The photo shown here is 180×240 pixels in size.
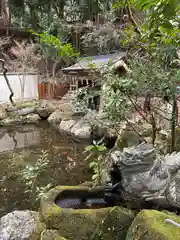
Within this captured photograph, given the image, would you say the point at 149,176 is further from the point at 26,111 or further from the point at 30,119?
the point at 26,111

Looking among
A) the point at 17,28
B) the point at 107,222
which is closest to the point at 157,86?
the point at 107,222

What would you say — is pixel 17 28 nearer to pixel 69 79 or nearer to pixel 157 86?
pixel 69 79

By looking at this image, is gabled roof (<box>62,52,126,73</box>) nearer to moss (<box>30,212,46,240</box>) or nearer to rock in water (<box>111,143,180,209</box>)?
rock in water (<box>111,143,180,209</box>)

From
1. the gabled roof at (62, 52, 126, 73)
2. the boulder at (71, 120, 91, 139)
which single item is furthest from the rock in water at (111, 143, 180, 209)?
the boulder at (71, 120, 91, 139)

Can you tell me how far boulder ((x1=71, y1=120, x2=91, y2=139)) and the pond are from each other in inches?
14.5

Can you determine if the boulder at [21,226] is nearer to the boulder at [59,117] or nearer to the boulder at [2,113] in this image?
the boulder at [59,117]

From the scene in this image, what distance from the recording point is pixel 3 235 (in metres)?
2.22

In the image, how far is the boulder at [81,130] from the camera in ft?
25.1

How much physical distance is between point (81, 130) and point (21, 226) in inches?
225

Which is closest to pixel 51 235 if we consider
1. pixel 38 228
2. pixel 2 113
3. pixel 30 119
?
pixel 38 228

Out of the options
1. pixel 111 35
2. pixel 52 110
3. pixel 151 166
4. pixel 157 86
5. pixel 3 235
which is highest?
pixel 111 35

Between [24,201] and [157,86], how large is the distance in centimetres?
270

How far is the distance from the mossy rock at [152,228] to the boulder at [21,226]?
1.04 m

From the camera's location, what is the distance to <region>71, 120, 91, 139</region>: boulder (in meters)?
7.64
